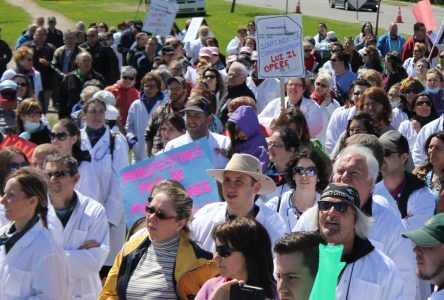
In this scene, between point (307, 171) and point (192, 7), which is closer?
point (307, 171)

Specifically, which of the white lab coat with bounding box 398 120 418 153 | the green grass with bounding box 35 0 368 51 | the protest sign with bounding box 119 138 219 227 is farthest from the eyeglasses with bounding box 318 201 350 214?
the green grass with bounding box 35 0 368 51

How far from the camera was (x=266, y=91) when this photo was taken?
1385cm

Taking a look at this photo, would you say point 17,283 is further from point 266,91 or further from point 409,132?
point 266,91

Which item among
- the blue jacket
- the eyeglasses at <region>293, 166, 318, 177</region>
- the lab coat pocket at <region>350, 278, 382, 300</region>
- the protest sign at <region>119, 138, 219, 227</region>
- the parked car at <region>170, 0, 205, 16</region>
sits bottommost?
the lab coat pocket at <region>350, 278, 382, 300</region>

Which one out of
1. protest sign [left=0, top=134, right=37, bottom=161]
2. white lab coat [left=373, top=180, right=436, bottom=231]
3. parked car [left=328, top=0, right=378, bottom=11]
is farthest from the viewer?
parked car [left=328, top=0, right=378, bottom=11]

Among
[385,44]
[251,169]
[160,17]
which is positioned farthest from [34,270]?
[385,44]

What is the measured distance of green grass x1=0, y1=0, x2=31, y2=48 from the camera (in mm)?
37219

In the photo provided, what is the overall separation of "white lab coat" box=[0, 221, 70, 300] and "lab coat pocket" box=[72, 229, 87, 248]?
101 cm

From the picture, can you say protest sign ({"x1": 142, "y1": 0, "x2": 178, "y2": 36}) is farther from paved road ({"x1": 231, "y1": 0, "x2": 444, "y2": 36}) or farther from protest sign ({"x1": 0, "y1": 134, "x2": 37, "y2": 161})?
paved road ({"x1": 231, "y1": 0, "x2": 444, "y2": 36})

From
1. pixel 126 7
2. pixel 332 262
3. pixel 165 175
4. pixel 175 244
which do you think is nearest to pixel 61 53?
pixel 165 175

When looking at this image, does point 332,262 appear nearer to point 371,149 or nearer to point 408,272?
point 408,272

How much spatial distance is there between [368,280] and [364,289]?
54 millimetres

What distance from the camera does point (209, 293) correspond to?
496 centimetres

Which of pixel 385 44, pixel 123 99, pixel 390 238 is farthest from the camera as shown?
pixel 385 44
